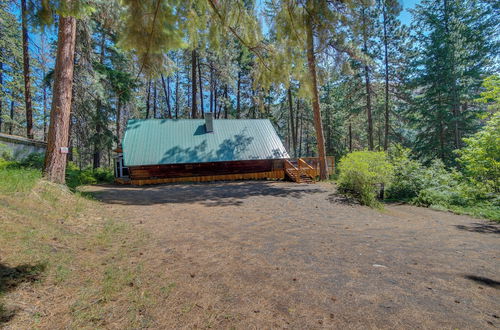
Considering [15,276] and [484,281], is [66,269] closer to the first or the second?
[15,276]

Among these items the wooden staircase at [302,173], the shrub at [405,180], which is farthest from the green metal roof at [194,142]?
the shrub at [405,180]

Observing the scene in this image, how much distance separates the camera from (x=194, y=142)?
52.8 ft

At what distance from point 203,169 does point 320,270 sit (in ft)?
43.8

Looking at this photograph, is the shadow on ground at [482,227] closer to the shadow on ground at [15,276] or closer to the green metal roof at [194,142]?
the shadow on ground at [15,276]

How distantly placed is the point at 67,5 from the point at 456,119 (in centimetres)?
2361

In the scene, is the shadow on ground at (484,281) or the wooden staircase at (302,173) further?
the wooden staircase at (302,173)

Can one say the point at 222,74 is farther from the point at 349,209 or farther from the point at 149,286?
the point at 149,286

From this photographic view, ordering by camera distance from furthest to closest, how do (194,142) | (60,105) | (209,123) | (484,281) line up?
(209,123), (194,142), (60,105), (484,281)

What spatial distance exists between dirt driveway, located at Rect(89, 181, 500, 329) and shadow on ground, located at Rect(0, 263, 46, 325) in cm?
124

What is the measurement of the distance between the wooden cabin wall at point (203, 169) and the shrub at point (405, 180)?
778 cm

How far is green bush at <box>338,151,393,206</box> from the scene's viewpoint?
8.56 meters

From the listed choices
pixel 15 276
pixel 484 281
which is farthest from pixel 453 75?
Result: pixel 15 276

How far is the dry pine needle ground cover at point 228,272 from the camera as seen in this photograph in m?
2.07

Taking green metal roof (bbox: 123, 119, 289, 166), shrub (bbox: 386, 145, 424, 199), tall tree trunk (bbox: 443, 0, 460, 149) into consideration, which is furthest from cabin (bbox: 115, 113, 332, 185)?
tall tree trunk (bbox: 443, 0, 460, 149)
